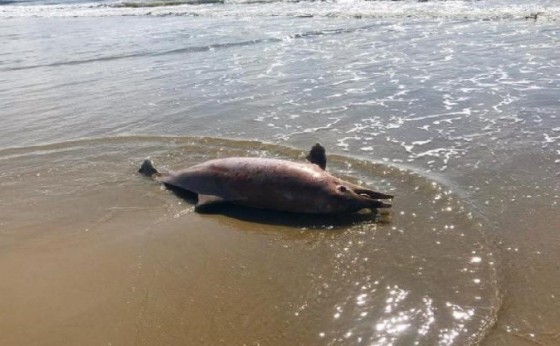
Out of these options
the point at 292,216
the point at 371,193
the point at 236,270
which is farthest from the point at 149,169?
the point at 371,193

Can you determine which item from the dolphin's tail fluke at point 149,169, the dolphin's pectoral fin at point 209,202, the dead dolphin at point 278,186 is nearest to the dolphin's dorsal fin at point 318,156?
the dead dolphin at point 278,186

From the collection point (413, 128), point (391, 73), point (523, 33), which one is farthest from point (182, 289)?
point (523, 33)

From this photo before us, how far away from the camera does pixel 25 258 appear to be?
4.78 m

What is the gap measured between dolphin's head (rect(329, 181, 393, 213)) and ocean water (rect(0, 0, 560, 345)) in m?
0.14

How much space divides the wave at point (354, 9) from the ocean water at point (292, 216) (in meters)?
5.44

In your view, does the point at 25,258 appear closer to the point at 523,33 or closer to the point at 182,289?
the point at 182,289

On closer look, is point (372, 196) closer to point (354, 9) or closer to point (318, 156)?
point (318, 156)

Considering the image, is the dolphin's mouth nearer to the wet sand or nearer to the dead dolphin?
the dead dolphin

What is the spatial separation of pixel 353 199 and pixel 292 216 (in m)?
0.63

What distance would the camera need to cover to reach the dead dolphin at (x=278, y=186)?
205 inches

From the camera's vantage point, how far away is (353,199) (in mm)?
5129

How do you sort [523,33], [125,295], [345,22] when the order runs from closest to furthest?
[125,295]
[523,33]
[345,22]

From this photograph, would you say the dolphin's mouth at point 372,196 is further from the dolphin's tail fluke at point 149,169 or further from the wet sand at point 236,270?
the dolphin's tail fluke at point 149,169

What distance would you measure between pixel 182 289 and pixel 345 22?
16660 millimetres
